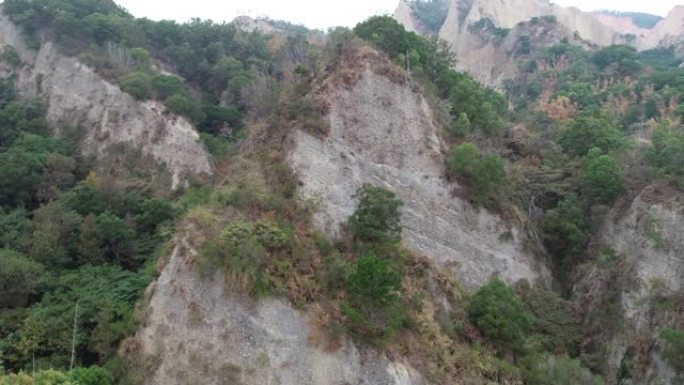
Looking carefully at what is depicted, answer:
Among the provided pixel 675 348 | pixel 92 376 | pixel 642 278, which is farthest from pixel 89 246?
pixel 675 348

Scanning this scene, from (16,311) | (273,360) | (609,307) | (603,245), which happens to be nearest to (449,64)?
(603,245)

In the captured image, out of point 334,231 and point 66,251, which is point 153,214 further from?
point 334,231

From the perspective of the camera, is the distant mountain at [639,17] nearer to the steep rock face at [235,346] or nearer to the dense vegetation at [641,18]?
the dense vegetation at [641,18]

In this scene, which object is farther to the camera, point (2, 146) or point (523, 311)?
point (2, 146)

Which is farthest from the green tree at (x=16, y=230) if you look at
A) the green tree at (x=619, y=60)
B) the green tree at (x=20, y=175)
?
the green tree at (x=619, y=60)

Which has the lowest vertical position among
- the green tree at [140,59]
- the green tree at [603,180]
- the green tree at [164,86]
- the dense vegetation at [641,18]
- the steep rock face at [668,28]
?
the green tree at [164,86]

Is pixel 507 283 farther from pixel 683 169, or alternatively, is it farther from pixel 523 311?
pixel 683 169
